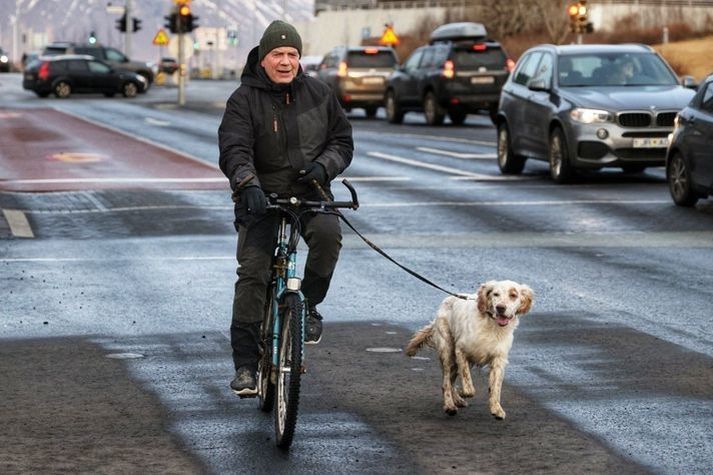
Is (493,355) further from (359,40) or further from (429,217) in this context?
(359,40)

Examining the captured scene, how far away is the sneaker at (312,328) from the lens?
25.6ft

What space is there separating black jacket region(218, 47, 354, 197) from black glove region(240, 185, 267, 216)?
0.35 m

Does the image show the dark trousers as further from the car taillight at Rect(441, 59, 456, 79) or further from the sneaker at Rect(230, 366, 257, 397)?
the car taillight at Rect(441, 59, 456, 79)

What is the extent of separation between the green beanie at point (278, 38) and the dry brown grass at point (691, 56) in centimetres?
6344

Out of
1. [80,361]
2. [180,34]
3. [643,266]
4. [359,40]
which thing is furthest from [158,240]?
[359,40]

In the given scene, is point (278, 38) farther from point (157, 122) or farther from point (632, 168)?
point (157, 122)

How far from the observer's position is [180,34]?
171 ft

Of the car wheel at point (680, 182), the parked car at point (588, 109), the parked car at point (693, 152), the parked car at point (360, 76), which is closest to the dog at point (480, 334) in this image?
the parked car at point (693, 152)

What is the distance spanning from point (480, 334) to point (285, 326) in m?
0.94

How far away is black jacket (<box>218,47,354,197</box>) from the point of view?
7.73 m

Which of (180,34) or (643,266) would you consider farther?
(180,34)

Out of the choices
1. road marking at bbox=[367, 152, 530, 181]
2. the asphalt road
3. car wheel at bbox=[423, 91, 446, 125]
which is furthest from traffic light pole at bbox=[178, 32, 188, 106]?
the asphalt road

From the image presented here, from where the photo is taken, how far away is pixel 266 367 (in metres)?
7.76

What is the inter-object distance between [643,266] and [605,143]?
8.03 m
